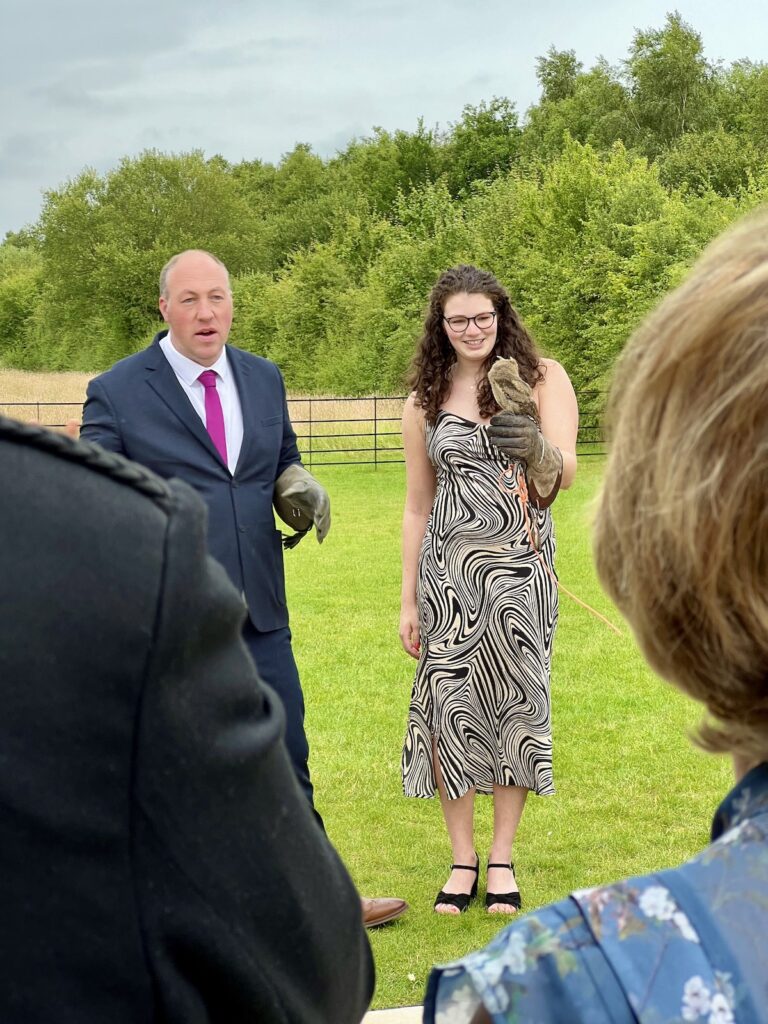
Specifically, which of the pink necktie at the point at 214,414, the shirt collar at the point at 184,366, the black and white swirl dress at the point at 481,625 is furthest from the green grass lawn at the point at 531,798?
the shirt collar at the point at 184,366

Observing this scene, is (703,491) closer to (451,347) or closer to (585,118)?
(451,347)

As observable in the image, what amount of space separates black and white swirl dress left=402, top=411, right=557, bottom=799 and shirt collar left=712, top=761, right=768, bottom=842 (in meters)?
3.33

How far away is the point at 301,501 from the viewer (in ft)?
13.8

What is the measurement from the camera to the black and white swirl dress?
165 inches

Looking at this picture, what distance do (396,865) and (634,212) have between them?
91.7 feet

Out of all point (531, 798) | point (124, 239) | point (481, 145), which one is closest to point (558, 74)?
point (481, 145)

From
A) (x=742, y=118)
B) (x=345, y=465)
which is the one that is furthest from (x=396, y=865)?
(x=742, y=118)

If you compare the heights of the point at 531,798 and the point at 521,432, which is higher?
the point at 521,432

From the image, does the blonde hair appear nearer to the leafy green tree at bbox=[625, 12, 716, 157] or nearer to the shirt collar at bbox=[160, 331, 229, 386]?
the shirt collar at bbox=[160, 331, 229, 386]

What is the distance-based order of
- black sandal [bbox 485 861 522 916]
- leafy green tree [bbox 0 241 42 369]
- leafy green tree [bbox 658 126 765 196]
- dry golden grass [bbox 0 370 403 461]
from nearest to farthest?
black sandal [bbox 485 861 522 916]
dry golden grass [bbox 0 370 403 461]
leafy green tree [bbox 658 126 765 196]
leafy green tree [bbox 0 241 42 369]

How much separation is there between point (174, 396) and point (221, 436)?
0.66ft

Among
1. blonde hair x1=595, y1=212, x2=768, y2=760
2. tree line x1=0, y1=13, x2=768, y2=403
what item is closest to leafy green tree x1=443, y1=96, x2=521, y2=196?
tree line x1=0, y1=13, x2=768, y2=403

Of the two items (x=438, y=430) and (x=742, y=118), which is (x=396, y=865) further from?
(x=742, y=118)

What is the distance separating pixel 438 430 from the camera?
423 centimetres
